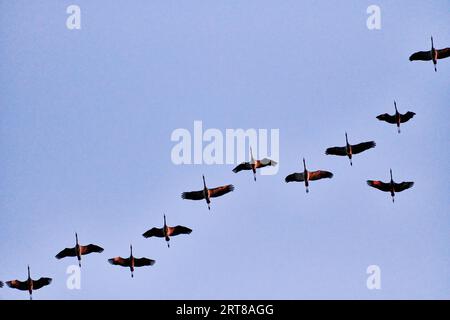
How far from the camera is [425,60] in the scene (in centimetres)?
2638

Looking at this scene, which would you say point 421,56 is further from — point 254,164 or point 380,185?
point 254,164

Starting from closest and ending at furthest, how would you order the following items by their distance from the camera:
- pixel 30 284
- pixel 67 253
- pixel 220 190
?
pixel 30 284, pixel 67 253, pixel 220 190

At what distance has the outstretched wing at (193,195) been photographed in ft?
87.9

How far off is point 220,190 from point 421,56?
5887mm

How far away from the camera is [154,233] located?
26.8 m

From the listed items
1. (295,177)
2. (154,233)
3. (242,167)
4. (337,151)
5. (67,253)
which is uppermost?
(337,151)

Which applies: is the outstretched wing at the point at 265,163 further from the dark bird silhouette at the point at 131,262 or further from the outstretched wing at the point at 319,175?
the dark bird silhouette at the point at 131,262

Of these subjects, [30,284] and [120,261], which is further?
[120,261]

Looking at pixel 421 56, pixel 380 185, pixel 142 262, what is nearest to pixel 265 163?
pixel 380 185

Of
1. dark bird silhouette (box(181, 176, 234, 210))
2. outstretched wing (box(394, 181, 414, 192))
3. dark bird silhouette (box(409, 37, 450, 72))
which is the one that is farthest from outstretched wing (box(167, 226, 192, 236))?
dark bird silhouette (box(409, 37, 450, 72))
